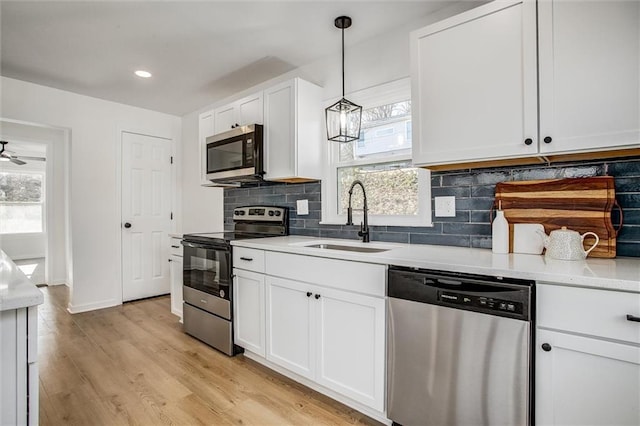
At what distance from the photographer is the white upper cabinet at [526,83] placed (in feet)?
4.44

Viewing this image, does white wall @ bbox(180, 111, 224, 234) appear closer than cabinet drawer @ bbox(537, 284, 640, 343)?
No

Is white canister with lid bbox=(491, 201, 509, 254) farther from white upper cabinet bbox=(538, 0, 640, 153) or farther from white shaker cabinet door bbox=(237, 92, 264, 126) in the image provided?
white shaker cabinet door bbox=(237, 92, 264, 126)

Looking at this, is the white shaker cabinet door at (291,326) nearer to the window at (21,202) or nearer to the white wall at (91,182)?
the white wall at (91,182)

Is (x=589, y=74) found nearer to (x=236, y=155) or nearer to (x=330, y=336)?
(x=330, y=336)

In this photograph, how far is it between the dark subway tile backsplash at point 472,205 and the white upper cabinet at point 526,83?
0.61ft

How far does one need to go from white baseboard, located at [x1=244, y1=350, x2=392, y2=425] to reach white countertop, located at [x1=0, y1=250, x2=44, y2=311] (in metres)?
1.55

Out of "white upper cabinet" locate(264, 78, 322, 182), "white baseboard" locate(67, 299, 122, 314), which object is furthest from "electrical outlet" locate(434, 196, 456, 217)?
"white baseboard" locate(67, 299, 122, 314)

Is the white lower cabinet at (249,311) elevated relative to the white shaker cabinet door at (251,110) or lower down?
lower down

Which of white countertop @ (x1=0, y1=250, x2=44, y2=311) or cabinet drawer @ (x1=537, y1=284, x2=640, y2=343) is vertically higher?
white countertop @ (x1=0, y1=250, x2=44, y2=311)

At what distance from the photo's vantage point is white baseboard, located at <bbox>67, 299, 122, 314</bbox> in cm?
362

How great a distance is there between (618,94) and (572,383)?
3.73 feet

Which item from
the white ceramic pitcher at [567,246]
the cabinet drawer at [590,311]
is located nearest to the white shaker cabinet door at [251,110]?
the white ceramic pitcher at [567,246]

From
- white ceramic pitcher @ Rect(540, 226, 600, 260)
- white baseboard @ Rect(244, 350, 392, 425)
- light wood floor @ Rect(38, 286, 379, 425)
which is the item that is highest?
white ceramic pitcher @ Rect(540, 226, 600, 260)

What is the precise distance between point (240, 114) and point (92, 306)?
2.75 metres
